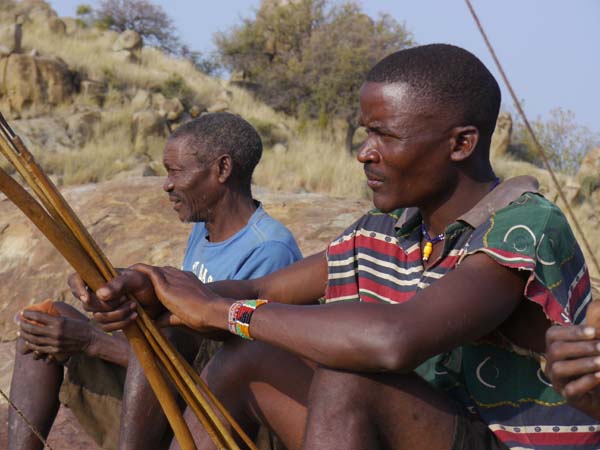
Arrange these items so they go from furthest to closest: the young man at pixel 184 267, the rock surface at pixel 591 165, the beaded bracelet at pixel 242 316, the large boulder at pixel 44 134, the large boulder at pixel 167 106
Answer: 1. the large boulder at pixel 167 106
2. the large boulder at pixel 44 134
3. the rock surface at pixel 591 165
4. the young man at pixel 184 267
5. the beaded bracelet at pixel 242 316

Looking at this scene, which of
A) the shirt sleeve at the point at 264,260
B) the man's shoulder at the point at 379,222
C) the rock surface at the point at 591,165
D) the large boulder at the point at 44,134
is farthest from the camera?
the large boulder at the point at 44,134

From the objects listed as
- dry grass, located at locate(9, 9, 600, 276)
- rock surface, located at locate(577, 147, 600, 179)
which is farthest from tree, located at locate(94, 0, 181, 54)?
rock surface, located at locate(577, 147, 600, 179)

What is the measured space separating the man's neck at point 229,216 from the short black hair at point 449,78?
1270 mm

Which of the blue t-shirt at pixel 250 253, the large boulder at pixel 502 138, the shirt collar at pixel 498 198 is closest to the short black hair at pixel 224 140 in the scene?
the blue t-shirt at pixel 250 253

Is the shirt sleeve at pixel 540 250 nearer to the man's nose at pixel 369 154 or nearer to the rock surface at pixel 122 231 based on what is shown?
the man's nose at pixel 369 154

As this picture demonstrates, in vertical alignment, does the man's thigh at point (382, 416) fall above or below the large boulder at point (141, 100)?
above

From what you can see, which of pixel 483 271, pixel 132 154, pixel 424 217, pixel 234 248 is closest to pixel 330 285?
pixel 424 217

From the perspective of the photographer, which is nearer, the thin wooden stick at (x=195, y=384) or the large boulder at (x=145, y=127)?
the thin wooden stick at (x=195, y=384)

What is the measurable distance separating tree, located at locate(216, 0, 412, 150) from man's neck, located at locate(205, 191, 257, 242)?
12.2 metres

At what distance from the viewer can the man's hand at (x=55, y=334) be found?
9.38ft

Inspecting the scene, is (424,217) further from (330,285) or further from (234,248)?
(234,248)

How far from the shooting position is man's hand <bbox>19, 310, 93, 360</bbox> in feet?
9.38

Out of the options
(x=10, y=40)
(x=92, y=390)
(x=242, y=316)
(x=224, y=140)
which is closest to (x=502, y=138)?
(x=10, y=40)

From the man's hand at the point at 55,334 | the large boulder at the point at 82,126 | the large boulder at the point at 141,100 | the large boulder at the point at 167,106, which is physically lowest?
the large boulder at the point at 167,106
